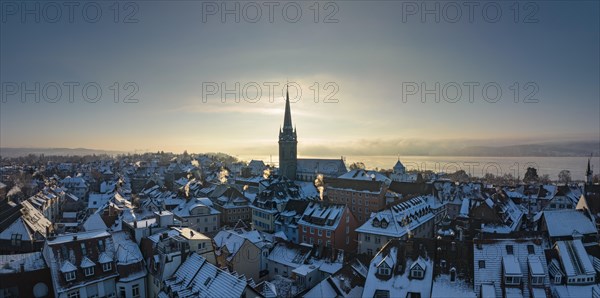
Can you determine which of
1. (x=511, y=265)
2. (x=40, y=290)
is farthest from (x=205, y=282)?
(x=511, y=265)

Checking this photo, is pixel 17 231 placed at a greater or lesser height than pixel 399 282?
greater

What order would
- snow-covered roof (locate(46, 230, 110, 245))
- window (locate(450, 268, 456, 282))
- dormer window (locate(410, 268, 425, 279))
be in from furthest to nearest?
snow-covered roof (locate(46, 230, 110, 245)) → dormer window (locate(410, 268, 425, 279)) → window (locate(450, 268, 456, 282))

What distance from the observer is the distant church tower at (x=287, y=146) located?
102 m

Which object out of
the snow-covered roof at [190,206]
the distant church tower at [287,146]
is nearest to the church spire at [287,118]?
the distant church tower at [287,146]

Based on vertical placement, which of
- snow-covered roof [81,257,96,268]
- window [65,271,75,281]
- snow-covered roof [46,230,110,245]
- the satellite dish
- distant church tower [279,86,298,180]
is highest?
distant church tower [279,86,298,180]

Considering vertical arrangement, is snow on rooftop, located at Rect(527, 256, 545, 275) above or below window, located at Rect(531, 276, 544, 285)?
above

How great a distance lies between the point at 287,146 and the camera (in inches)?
4117

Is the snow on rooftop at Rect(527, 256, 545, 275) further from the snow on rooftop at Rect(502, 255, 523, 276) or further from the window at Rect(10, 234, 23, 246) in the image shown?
the window at Rect(10, 234, 23, 246)

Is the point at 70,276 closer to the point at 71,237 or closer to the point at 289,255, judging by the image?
the point at 71,237

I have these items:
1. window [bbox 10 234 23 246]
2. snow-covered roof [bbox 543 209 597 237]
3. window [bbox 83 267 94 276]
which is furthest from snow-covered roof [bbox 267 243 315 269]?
window [bbox 10 234 23 246]

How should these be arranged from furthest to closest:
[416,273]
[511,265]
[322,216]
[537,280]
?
[322,216], [416,273], [511,265], [537,280]

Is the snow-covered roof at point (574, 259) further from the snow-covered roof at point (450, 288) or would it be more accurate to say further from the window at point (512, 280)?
the snow-covered roof at point (450, 288)

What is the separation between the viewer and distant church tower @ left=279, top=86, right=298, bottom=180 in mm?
102125

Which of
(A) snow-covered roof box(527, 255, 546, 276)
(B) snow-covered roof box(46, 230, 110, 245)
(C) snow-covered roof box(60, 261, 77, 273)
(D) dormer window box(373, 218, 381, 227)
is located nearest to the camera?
(A) snow-covered roof box(527, 255, 546, 276)
